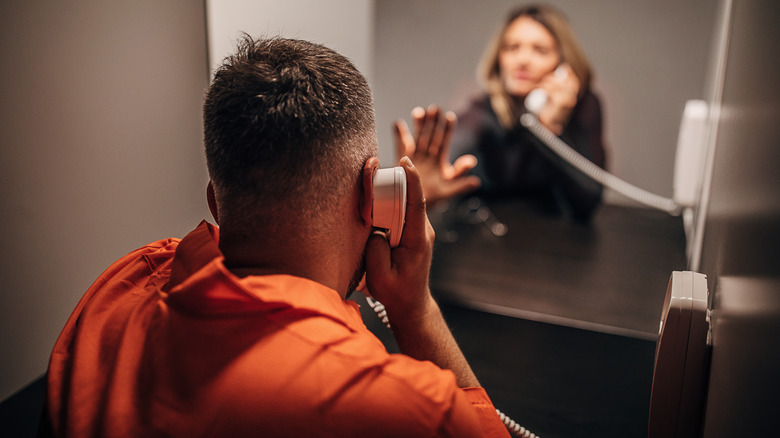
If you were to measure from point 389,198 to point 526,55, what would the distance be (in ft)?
8.28

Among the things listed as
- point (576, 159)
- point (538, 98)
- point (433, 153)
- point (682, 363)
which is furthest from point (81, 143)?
point (576, 159)

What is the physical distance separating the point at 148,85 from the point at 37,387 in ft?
2.52

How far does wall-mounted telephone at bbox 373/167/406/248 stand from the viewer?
2.72 ft

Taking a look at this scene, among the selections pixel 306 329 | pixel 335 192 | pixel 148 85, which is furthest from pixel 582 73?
pixel 306 329

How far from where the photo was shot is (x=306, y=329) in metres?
0.65

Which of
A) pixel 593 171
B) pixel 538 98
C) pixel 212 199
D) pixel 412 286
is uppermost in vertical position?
pixel 538 98

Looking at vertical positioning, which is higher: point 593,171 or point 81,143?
point 81,143

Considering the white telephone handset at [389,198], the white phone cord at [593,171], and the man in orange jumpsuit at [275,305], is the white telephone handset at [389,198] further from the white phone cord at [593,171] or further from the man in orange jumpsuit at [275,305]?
the white phone cord at [593,171]

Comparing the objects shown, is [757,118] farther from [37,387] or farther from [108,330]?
[37,387]

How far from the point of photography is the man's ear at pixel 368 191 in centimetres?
83

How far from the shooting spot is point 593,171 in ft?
10.0

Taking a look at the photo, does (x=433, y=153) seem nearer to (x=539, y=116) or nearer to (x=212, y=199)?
(x=212, y=199)

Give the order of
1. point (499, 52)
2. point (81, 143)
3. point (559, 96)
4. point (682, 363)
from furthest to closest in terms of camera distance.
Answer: point (499, 52), point (559, 96), point (81, 143), point (682, 363)

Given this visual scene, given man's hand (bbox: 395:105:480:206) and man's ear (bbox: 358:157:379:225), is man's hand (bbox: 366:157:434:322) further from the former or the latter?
man's hand (bbox: 395:105:480:206)
